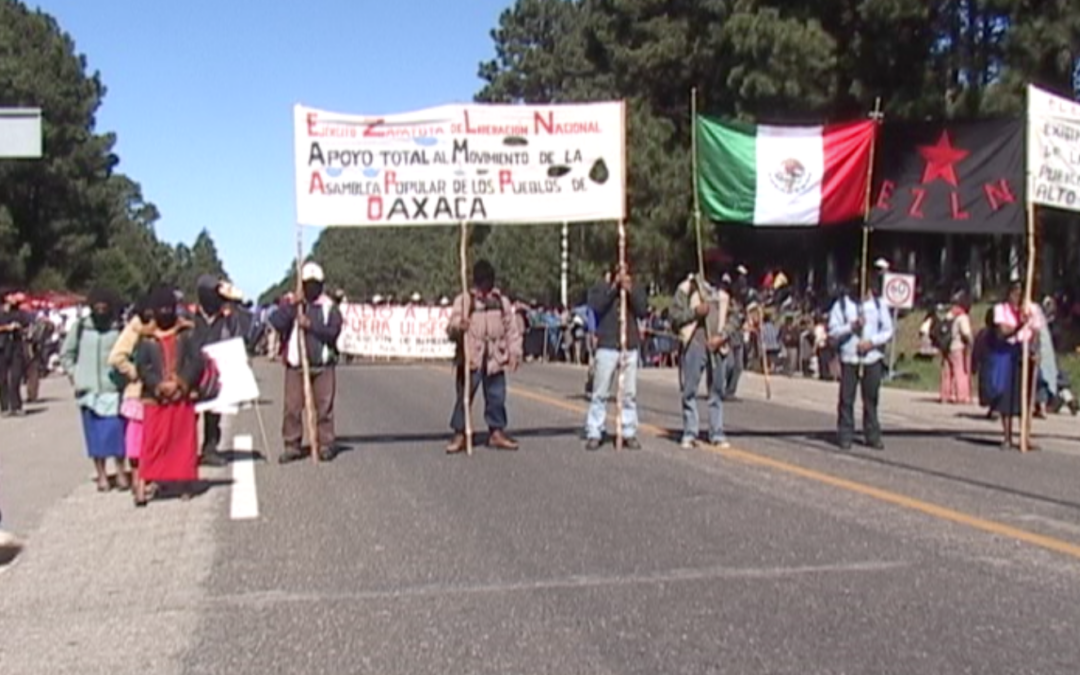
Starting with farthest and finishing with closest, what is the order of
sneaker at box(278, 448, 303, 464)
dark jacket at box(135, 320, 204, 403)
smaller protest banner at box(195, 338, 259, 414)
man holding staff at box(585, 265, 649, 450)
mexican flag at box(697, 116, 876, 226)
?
mexican flag at box(697, 116, 876, 226) → man holding staff at box(585, 265, 649, 450) → sneaker at box(278, 448, 303, 464) → smaller protest banner at box(195, 338, 259, 414) → dark jacket at box(135, 320, 204, 403)

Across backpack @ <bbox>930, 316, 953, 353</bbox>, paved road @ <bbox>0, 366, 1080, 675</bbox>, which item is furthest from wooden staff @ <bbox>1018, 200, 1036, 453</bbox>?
backpack @ <bbox>930, 316, 953, 353</bbox>

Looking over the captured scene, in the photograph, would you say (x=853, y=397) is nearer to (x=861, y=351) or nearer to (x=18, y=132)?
(x=861, y=351)

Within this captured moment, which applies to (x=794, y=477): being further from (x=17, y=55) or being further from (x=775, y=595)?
(x=17, y=55)

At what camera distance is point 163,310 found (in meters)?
12.7

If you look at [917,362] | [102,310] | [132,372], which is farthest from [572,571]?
[917,362]

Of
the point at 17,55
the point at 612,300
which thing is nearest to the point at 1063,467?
the point at 612,300

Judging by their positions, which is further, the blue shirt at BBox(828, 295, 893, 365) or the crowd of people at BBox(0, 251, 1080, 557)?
the blue shirt at BBox(828, 295, 893, 365)

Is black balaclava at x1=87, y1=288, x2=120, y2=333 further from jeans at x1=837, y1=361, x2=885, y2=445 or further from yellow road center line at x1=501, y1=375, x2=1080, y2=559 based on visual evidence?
jeans at x1=837, y1=361, x2=885, y2=445

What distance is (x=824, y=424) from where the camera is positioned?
2027cm

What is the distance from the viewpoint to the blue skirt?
13125 millimetres

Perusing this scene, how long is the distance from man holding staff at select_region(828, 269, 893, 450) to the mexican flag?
3.57 ft

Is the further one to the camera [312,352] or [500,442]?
[500,442]

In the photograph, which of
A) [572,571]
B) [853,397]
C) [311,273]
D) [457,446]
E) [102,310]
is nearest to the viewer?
[572,571]

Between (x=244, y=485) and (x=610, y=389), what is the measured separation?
13.3ft
